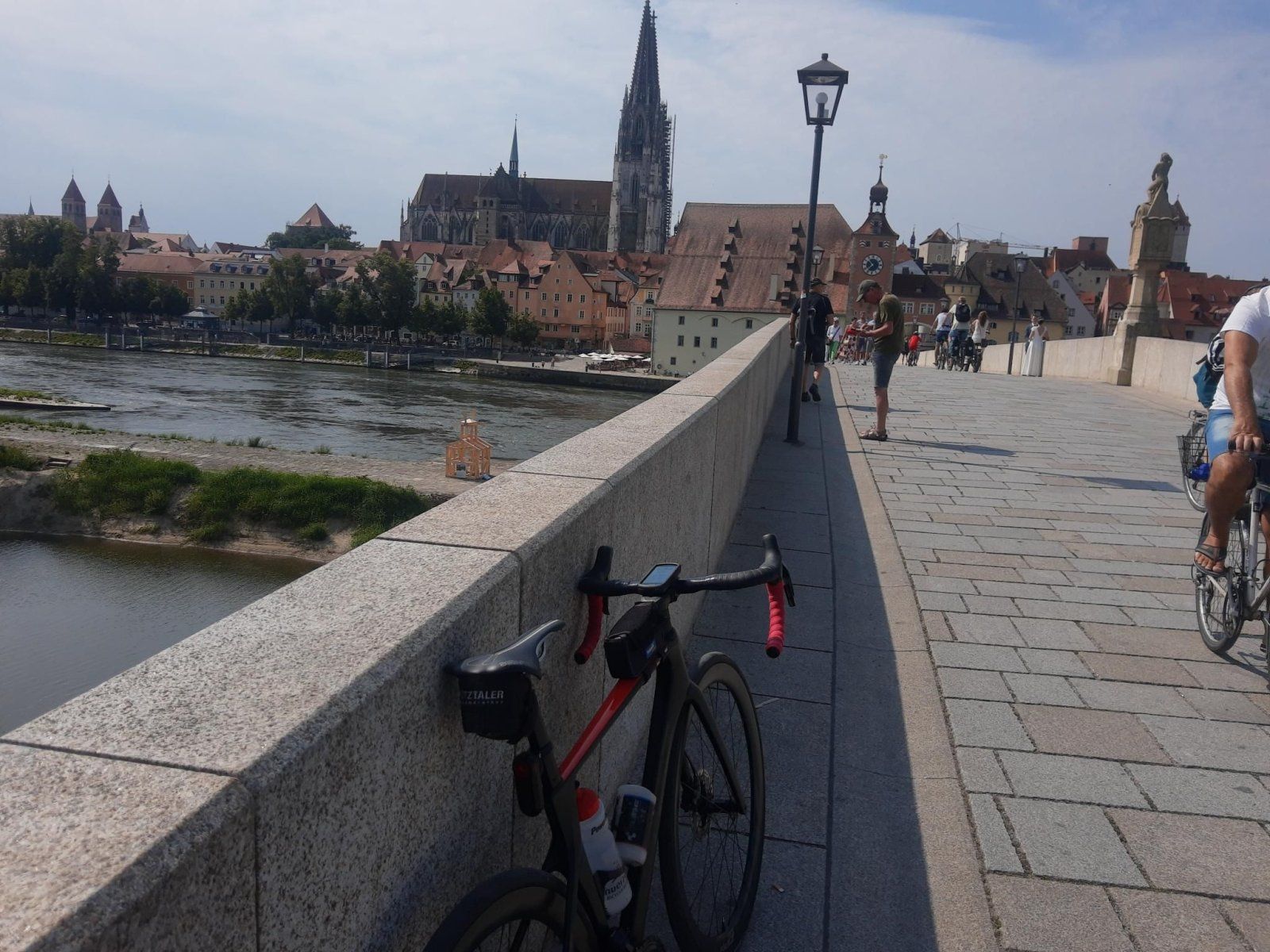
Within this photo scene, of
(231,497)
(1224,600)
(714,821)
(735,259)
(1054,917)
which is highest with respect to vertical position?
(735,259)

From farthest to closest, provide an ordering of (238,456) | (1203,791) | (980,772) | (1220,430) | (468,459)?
(238,456) → (468,459) → (1220,430) → (980,772) → (1203,791)

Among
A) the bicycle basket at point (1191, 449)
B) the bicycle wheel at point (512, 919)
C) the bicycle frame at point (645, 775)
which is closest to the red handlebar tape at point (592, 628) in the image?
the bicycle frame at point (645, 775)

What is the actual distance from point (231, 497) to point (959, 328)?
71.8 ft

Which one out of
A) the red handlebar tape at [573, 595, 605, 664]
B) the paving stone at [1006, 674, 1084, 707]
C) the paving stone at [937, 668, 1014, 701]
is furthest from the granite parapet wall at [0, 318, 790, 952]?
the paving stone at [1006, 674, 1084, 707]

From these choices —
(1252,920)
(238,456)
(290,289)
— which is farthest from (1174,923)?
(290,289)

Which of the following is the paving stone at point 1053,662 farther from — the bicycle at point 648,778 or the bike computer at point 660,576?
the bike computer at point 660,576

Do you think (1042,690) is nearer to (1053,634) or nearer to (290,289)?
(1053,634)

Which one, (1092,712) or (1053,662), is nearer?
(1092,712)

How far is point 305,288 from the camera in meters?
116

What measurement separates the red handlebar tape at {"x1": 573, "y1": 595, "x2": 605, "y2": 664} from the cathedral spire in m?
130

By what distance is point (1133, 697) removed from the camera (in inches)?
163

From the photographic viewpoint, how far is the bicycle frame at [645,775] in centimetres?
172

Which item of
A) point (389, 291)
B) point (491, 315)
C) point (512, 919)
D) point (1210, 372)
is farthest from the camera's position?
point (389, 291)

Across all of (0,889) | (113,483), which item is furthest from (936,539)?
(113,483)
